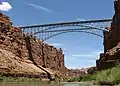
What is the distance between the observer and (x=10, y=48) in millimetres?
92312

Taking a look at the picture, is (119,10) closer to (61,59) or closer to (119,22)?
(119,22)

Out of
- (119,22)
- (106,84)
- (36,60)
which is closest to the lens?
(106,84)

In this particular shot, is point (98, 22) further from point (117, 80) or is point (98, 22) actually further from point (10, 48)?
point (117, 80)

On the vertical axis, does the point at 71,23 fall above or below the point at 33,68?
above

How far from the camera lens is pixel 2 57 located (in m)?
81.8

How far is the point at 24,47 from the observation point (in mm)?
102562

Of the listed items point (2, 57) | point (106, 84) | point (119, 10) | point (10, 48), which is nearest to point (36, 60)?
point (10, 48)

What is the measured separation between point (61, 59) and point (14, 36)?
58.8 meters

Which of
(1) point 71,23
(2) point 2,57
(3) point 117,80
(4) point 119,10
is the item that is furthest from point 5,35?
(3) point 117,80

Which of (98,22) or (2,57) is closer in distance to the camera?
(2,57)

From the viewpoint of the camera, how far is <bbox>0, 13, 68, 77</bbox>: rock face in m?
90.4

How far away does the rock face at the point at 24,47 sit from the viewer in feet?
297

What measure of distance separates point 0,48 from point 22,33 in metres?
18.1

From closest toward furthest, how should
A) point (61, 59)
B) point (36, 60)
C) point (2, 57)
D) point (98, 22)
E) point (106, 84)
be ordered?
point (106, 84) → point (2, 57) → point (98, 22) → point (36, 60) → point (61, 59)
